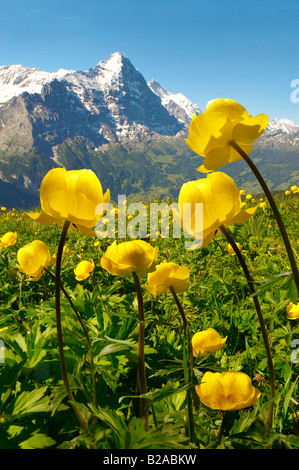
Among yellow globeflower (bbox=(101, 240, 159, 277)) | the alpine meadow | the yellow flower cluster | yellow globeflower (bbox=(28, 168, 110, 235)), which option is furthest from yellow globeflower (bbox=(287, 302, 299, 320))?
yellow globeflower (bbox=(28, 168, 110, 235))

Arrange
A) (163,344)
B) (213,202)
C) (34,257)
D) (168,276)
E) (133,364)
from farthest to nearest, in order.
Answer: (163,344) < (133,364) < (34,257) < (168,276) < (213,202)

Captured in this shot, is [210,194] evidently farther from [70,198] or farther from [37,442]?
[37,442]

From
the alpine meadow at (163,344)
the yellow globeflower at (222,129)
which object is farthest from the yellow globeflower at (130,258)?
the yellow globeflower at (222,129)

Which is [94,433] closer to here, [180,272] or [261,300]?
[180,272]

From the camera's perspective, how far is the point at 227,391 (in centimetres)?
82

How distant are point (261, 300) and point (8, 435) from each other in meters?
1.51

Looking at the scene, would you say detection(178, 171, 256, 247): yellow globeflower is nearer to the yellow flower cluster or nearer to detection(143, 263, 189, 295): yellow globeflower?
the yellow flower cluster

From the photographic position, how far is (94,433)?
52 cm

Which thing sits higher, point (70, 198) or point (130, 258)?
point (70, 198)

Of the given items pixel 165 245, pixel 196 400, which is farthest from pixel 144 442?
pixel 165 245

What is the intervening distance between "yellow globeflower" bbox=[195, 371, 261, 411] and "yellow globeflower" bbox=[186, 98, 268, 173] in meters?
0.57

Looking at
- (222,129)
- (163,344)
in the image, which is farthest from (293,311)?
(222,129)

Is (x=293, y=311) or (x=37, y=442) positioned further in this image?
(x=293, y=311)

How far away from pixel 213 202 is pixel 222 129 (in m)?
0.17
